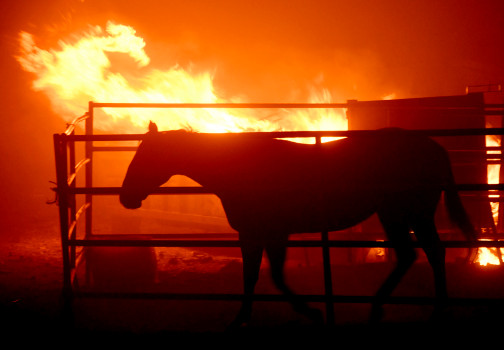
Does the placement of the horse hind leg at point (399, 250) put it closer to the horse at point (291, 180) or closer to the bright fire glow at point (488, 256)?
the horse at point (291, 180)

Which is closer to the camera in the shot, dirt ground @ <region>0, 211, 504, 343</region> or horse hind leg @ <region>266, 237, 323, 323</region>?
dirt ground @ <region>0, 211, 504, 343</region>

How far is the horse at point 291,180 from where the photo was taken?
2734 millimetres

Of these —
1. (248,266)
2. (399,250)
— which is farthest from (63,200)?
(399,250)

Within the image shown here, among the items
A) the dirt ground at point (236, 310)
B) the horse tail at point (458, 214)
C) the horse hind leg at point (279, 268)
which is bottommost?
the dirt ground at point (236, 310)

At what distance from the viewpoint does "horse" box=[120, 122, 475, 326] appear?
8.97 ft

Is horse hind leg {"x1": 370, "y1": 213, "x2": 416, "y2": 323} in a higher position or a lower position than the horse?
lower

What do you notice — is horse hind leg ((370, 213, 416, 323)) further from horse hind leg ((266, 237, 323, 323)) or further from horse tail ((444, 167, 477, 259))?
horse hind leg ((266, 237, 323, 323))

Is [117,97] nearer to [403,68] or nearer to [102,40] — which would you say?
[102,40]

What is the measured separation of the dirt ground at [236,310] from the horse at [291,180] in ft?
0.96

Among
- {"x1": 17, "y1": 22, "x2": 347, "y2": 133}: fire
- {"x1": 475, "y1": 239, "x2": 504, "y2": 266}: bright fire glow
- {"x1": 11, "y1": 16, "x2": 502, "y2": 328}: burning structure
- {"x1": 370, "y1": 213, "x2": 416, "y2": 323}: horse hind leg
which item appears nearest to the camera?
{"x1": 370, "y1": 213, "x2": 416, "y2": 323}: horse hind leg

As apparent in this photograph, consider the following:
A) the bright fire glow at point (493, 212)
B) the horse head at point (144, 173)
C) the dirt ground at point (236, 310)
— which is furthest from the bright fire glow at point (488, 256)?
the horse head at point (144, 173)

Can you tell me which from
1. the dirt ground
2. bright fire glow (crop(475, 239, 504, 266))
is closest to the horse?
the dirt ground

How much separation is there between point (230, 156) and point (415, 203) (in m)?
1.78

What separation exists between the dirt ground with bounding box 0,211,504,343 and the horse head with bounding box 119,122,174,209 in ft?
3.70
